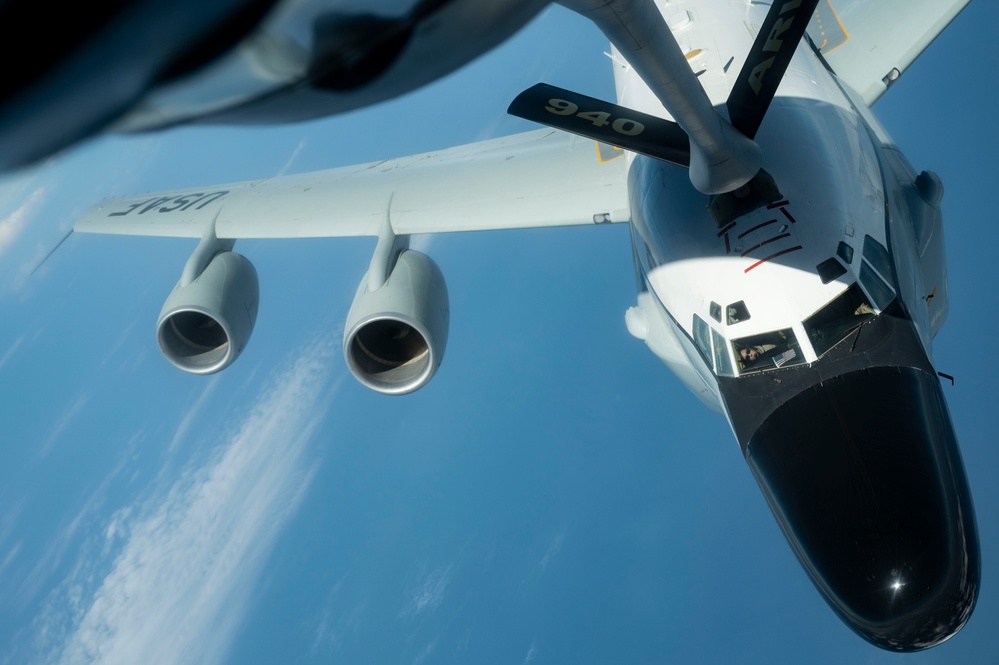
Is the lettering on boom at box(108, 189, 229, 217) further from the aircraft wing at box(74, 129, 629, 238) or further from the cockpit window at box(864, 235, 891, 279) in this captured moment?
the cockpit window at box(864, 235, 891, 279)

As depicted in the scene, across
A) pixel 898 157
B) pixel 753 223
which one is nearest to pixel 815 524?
pixel 753 223

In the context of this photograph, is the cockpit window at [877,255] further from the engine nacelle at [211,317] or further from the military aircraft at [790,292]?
the engine nacelle at [211,317]

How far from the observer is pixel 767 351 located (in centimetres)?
702

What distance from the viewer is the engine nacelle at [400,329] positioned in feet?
34.5

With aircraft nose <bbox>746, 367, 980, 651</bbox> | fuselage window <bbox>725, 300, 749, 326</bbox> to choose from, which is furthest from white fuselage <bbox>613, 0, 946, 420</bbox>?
aircraft nose <bbox>746, 367, 980, 651</bbox>

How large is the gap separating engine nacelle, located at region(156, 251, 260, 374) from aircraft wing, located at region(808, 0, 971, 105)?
9410 mm

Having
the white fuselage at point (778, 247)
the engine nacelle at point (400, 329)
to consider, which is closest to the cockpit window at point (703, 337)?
the white fuselage at point (778, 247)

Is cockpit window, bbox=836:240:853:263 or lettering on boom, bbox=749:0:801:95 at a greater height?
lettering on boom, bbox=749:0:801:95

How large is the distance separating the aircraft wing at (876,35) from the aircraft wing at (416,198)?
3.85 metres

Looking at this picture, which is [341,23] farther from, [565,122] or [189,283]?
[189,283]

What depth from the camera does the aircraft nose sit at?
596cm

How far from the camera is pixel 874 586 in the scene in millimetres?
5988

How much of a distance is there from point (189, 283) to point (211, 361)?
47.0 inches

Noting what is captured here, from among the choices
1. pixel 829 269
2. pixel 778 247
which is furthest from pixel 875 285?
pixel 778 247
